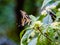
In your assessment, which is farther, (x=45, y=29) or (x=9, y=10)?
(x=9, y=10)

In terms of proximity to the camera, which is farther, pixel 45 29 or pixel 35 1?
pixel 35 1

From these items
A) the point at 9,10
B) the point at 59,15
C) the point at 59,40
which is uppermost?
the point at 9,10

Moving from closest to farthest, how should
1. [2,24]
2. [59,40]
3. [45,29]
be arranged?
[45,29] → [59,40] → [2,24]

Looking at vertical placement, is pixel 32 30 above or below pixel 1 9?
below

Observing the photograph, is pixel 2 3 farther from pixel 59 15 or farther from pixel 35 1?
pixel 59 15

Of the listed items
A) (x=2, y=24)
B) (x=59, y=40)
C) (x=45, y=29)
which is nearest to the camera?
(x=45, y=29)

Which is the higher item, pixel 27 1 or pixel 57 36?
pixel 27 1

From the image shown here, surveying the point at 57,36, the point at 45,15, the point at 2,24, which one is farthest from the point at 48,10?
the point at 2,24

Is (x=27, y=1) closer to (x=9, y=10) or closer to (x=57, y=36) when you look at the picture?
(x=9, y=10)

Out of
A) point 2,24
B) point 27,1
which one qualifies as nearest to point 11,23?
point 2,24
